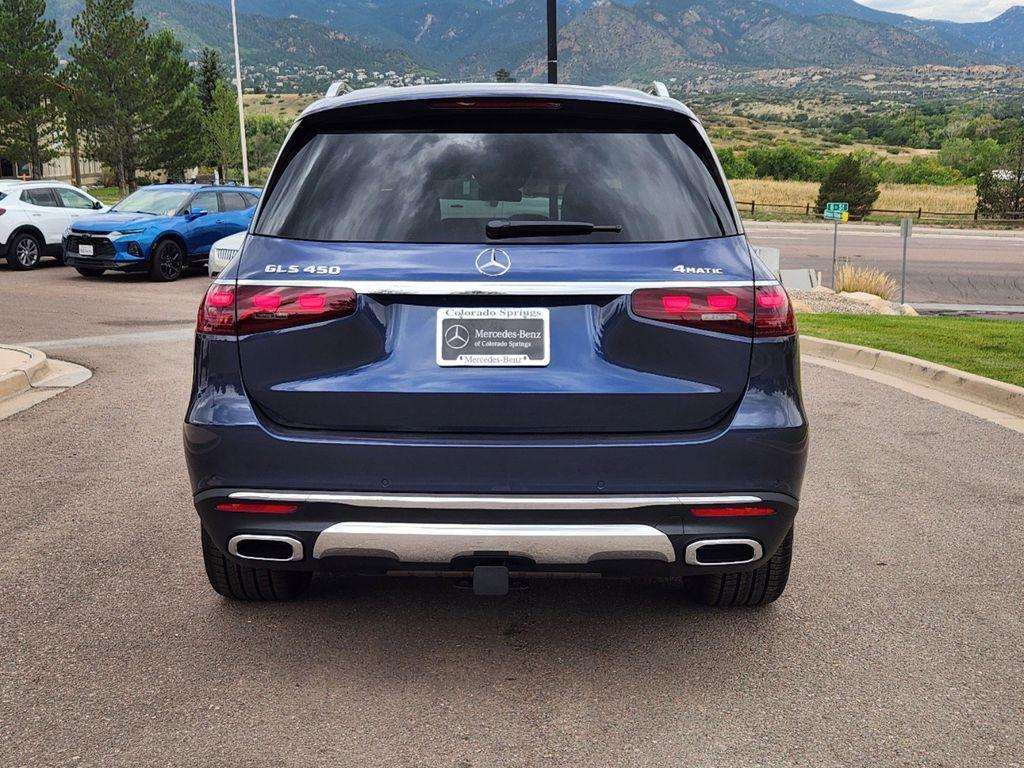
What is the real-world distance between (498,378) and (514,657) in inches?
47.4

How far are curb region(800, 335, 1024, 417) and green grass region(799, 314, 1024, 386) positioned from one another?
291mm

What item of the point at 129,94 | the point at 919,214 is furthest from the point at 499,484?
the point at 129,94

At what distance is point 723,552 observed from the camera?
3.50 meters

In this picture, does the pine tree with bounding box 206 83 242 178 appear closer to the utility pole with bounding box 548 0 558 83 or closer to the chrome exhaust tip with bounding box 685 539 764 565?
the utility pole with bounding box 548 0 558 83

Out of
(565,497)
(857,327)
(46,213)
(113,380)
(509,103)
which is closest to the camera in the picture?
(565,497)

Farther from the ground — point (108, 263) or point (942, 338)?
point (108, 263)

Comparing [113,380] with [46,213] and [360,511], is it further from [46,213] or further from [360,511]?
[46,213]

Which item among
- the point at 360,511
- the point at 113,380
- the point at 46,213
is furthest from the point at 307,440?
the point at 46,213

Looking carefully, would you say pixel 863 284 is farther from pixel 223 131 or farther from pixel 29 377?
pixel 223 131

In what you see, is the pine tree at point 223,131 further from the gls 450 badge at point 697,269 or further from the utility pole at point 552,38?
the gls 450 badge at point 697,269

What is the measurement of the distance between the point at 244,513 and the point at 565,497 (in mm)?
1056

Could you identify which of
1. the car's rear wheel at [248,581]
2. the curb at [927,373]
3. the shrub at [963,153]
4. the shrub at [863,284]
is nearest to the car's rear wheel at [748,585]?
the car's rear wheel at [248,581]

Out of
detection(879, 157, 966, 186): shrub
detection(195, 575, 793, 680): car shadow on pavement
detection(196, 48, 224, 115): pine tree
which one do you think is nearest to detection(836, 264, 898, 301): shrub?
detection(195, 575, 793, 680): car shadow on pavement

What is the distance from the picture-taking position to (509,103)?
3617 millimetres
